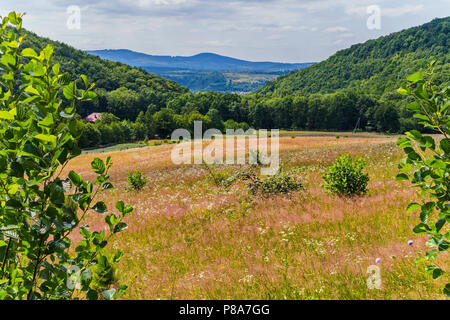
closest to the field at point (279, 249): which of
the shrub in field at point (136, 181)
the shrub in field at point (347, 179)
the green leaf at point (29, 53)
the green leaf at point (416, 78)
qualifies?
the shrub in field at point (347, 179)

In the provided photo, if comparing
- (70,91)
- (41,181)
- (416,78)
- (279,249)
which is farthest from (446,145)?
(279,249)

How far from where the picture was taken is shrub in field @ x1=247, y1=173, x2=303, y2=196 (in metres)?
11.5

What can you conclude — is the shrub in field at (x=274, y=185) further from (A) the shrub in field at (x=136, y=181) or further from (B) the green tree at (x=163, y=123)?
(B) the green tree at (x=163, y=123)

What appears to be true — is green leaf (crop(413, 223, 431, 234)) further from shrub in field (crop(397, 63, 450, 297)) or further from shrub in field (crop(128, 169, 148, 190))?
shrub in field (crop(128, 169, 148, 190))

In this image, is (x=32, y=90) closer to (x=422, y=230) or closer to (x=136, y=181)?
(x=422, y=230)

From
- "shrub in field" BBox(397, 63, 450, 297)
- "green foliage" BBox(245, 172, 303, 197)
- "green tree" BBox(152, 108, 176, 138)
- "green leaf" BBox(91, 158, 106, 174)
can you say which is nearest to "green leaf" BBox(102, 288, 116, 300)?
"green leaf" BBox(91, 158, 106, 174)

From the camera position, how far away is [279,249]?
20.7ft

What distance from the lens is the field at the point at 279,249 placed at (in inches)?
179

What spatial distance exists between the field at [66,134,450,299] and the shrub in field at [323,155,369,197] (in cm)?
45

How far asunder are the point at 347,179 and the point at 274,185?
270 centimetres

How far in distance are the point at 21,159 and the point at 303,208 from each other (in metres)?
8.06

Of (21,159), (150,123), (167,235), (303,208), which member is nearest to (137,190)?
(167,235)

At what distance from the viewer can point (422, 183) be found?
8.37ft
